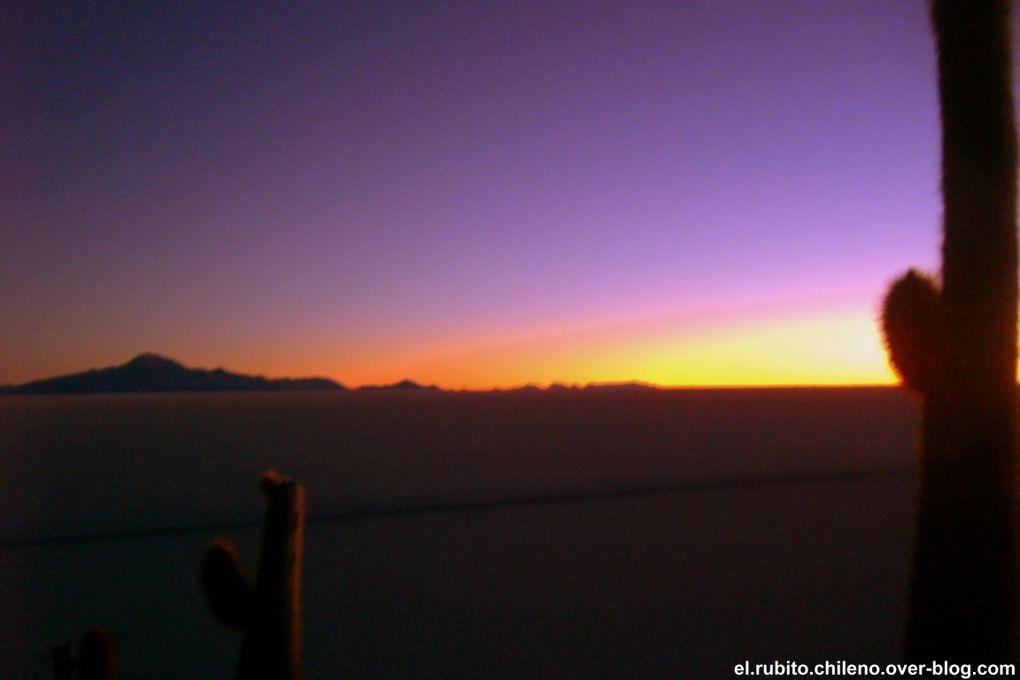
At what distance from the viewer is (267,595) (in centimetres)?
556

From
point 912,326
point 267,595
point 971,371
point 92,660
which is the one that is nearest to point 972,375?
point 971,371

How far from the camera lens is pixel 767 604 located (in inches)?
469

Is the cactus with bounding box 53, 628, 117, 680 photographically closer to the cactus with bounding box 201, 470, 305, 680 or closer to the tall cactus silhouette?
the cactus with bounding box 201, 470, 305, 680

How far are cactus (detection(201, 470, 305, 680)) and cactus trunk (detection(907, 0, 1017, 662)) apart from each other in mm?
3846

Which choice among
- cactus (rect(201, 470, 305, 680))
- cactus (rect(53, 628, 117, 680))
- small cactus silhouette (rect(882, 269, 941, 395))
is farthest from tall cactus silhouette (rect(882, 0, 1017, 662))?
cactus (rect(53, 628, 117, 680))

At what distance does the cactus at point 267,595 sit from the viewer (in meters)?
5.55

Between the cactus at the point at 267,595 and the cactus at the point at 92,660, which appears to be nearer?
the cactus at the point at 267,595

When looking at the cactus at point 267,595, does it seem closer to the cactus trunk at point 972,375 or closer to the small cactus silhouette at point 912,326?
the cactus trunk at point 972,375

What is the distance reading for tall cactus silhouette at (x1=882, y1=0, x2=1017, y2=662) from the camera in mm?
5137

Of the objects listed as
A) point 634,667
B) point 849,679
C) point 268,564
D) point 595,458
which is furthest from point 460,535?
point 595,458

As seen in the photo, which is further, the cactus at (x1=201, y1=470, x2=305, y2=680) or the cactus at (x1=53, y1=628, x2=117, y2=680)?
the cactus at (x1=53, y1=628, x2=117, y2=680)

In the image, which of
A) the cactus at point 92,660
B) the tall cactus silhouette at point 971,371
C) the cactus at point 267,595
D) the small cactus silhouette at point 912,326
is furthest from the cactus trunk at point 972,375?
the cactus at point 92,660

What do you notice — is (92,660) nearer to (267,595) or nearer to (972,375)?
(267,595)

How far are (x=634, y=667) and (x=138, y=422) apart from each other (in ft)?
164
